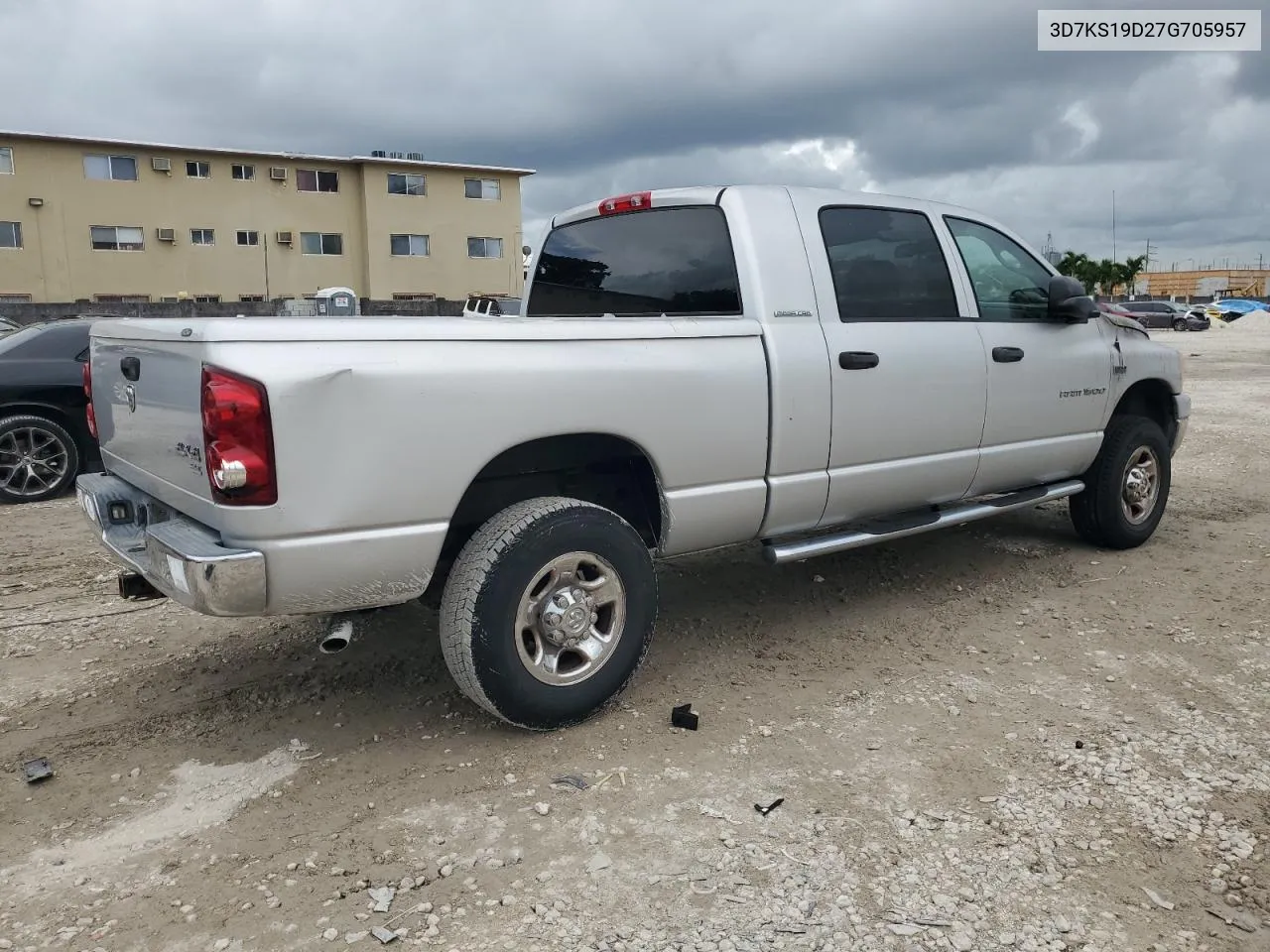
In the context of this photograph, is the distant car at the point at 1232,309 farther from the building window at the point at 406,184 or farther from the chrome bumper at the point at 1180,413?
the chrome bumper at the point at 1180,413

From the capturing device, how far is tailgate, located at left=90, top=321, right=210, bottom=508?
115 inches

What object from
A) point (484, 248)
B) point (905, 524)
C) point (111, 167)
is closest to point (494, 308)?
point (905, 524)

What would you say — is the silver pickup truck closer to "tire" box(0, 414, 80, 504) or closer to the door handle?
the door handle

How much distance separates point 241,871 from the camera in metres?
2.68

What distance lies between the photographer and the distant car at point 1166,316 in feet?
146

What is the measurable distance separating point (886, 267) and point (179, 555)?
10.3 feet

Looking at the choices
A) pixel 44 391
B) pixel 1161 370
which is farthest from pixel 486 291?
pixel 1161 370

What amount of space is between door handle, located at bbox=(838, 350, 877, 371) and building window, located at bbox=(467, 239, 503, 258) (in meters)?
36.8

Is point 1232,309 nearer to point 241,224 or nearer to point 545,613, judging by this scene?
point 241,224

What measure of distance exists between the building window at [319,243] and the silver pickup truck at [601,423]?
34.4 metres

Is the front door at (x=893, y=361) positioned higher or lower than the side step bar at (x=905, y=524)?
higher

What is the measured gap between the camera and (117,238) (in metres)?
33.5

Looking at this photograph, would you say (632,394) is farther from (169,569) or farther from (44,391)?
(44,391)

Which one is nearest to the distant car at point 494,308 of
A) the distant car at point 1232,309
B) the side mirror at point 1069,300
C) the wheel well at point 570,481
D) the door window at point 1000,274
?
the wheel well at point 570,481
